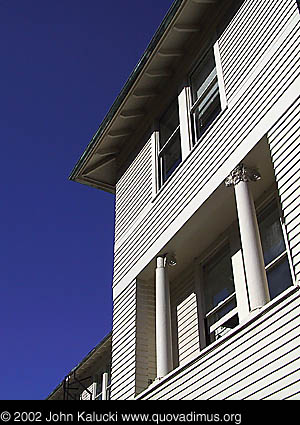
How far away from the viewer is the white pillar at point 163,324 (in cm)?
939

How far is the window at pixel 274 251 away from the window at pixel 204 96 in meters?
2.31

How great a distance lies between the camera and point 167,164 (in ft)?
38.2

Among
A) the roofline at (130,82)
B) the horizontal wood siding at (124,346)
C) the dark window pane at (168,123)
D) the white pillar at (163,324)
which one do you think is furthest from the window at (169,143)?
the horizontal wood siding at (124,346)

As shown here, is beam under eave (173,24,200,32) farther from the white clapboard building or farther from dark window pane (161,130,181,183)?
dark window pane (161,130,181,183)

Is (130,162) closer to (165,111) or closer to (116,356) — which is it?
(165,111)

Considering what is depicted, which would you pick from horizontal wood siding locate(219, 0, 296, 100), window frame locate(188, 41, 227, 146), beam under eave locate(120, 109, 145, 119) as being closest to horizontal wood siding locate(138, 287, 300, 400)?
window frame locate(188, 41, 227, 146)

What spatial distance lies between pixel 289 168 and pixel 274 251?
1.57m

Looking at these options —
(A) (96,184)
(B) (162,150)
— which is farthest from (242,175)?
(A) (96,184)

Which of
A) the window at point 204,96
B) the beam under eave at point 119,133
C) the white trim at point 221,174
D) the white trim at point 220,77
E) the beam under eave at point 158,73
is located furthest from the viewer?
the beam under eave at point 119,133

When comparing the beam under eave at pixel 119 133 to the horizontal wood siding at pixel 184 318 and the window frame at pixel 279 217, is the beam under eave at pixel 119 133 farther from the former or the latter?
the window frame at pixel 279 217

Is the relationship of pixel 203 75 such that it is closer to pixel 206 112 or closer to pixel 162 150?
pixel 206 112

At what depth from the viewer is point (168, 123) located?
484 inches
